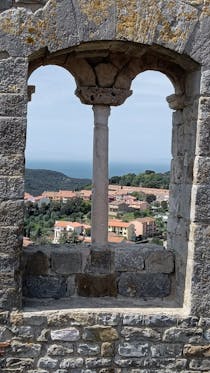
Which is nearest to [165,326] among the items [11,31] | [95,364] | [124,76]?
[95,364]

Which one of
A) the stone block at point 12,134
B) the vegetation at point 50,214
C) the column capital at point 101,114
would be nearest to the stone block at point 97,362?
the stone block at point 12,134

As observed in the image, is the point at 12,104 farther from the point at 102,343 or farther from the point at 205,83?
the point at 102,343

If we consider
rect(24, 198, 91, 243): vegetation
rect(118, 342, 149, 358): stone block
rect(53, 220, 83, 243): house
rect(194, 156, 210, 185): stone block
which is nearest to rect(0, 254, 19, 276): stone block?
rect(118, 342, 149, 358): stone block

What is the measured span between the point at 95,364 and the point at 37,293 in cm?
78

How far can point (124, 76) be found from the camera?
483cm

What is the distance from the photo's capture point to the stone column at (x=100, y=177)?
459 centimetres

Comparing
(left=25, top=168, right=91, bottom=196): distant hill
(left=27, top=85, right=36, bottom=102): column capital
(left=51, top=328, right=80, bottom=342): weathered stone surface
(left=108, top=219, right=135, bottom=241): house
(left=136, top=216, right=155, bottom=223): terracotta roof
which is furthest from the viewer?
(left=25, top=168, right=91, bottom=196): distant hill

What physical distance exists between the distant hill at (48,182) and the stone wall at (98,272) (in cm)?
392

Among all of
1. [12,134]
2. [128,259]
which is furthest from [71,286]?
[12,134]

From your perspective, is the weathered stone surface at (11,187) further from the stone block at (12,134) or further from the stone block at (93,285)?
the stone block at (93,285)

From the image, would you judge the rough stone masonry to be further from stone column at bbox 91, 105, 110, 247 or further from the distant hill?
the distant hill

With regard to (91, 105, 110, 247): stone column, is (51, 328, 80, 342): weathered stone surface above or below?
below

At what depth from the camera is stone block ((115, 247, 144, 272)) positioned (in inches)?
187

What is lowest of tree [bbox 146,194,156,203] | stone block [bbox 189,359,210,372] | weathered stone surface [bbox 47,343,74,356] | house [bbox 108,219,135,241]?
stone block [bbox 189,359,210,372]
